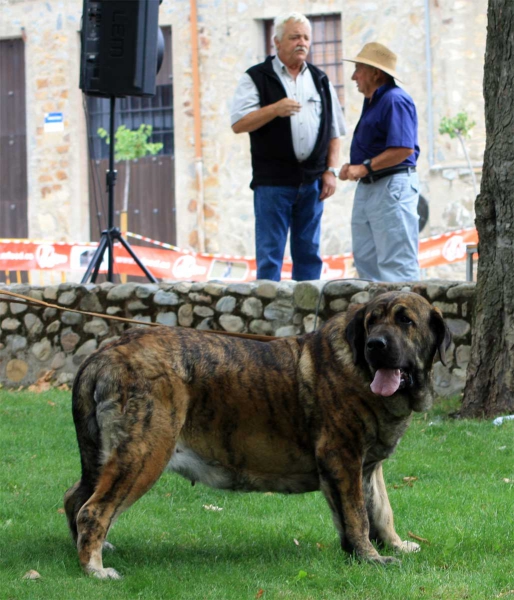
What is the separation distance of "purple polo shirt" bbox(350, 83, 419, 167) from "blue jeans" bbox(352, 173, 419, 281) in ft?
0.74

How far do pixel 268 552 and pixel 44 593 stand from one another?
45.6 inches

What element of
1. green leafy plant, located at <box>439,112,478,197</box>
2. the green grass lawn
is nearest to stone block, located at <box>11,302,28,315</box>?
the green grass lawn

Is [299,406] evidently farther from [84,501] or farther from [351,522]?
[84,501]

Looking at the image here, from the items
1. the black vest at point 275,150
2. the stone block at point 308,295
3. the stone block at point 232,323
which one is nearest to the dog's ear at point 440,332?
the stone block at point 308,295

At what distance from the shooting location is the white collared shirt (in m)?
8.49

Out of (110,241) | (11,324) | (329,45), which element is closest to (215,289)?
(110,241)

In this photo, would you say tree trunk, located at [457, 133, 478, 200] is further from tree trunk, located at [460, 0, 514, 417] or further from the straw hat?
tree trunk, located at [460, 0, 514, 417]

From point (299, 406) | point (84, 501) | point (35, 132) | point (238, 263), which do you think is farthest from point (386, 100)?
point (35, 132)

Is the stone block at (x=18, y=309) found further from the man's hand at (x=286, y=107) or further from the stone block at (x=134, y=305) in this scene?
the man's hand at (x=286, y=107)

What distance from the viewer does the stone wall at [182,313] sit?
8.23 m

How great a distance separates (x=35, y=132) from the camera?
23734 millimetres

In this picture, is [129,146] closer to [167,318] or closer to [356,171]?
[167,318]

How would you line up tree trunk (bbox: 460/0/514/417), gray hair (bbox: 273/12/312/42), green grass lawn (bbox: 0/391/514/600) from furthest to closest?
gray hair (bbox: 273/12/312/42) → tree trunk (bbox: 460/0/514/417) → green grass lawn (bbox: 0/391/514/600)

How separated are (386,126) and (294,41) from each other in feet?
3.73
